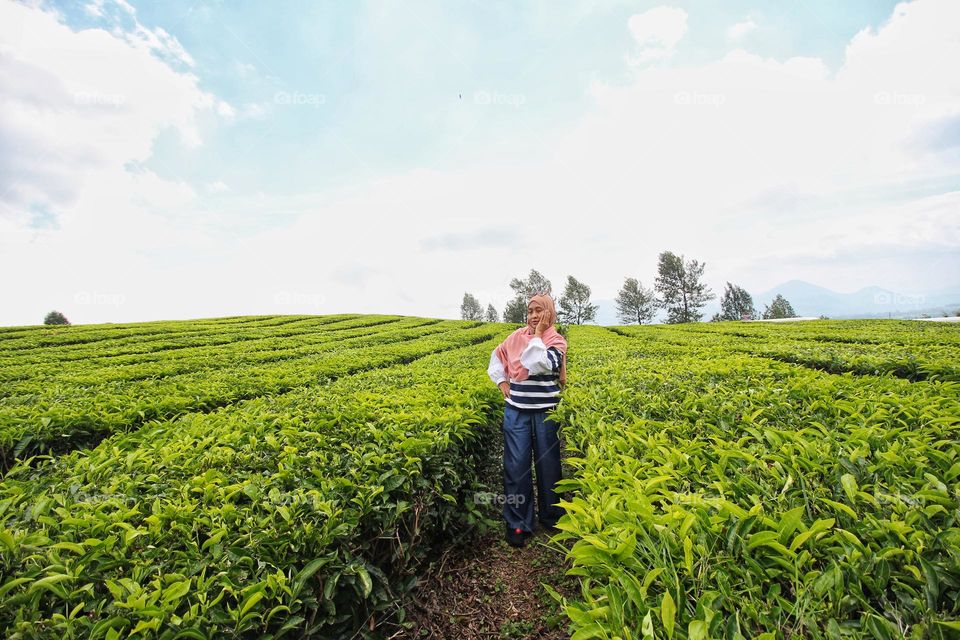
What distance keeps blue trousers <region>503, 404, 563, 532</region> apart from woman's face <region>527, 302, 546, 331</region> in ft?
2.73

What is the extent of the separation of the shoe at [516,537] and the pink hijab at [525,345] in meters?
1.42

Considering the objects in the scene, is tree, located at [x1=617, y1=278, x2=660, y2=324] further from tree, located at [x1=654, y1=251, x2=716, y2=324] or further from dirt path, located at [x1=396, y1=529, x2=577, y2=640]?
dirt path, located at [x1=396, y1=529, x2=577, y2=640]

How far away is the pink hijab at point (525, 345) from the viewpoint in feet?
12.0

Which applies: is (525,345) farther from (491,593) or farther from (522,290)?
(522,290)

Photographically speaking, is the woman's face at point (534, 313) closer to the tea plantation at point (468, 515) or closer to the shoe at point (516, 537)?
the tea plantation at point (468, 515)

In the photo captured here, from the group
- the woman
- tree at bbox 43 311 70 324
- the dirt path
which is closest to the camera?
the dirt path

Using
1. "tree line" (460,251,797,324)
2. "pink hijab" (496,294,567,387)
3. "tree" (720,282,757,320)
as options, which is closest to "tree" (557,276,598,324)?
"tree line" (460,251,797,324)

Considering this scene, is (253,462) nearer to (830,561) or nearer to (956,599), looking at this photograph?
(830,561)

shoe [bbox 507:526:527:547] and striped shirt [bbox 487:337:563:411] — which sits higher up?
striped shirt [bbox 487:337:563:411]

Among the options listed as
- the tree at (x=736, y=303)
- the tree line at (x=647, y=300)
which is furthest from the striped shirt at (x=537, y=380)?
the tree at (x=736, y=303)

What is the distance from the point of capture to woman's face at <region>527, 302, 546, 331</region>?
3.65m

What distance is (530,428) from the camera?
3.68 metres

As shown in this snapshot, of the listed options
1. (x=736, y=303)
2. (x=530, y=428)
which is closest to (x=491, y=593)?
(x=530, y=428)

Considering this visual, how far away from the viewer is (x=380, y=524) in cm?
230
